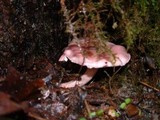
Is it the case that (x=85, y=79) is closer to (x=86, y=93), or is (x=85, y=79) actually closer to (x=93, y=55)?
(x=86, y=93)

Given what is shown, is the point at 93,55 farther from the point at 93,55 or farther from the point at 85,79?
the point at 85,79

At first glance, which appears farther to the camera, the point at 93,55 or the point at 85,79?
the point at 85,79

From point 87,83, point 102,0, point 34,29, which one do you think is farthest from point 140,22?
point 34,29

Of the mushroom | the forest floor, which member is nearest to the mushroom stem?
the forest floor

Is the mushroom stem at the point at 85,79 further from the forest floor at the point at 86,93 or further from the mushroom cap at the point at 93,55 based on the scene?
the mushroom cap at the point at 93,55

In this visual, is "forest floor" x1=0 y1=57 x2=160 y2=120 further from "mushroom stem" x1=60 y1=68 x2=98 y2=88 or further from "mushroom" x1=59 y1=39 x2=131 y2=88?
"mushroom" x1=59 y1=39 x2=131 y2=88

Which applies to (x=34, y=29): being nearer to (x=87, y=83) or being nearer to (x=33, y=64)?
(x=33, y=64)

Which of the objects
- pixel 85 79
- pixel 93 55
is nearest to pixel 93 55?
pixel 93 55

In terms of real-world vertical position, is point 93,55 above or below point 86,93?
above

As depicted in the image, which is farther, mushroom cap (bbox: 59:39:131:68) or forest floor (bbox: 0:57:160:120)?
mushroom cap (bbox: 59:39:131:68)
